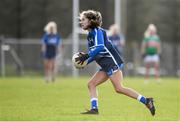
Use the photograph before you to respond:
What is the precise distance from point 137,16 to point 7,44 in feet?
34.8

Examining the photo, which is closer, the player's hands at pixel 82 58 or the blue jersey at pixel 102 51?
the blue jersey at pixel 102 51

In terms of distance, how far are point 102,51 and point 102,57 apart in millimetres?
134

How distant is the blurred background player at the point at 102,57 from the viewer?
12.6m

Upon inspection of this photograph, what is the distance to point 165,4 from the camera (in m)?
44.2

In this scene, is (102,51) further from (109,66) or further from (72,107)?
(72,107)

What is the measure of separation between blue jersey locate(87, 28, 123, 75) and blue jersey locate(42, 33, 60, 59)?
44.8 ft

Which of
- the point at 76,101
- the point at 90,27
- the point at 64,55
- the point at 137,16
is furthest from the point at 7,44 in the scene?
the point at 90,27

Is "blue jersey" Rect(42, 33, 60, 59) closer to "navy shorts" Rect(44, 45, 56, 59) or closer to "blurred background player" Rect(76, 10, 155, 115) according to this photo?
"navy shorts" Rect(44, 45, 56, 59)

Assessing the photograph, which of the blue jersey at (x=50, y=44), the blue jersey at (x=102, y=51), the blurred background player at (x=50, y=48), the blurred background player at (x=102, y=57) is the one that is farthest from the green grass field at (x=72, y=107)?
the blue jersey at (x=50, y=44)

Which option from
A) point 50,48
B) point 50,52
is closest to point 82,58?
point 50,52

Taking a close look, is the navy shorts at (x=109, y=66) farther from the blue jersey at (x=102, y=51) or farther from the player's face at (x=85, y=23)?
the player's face at (x=85, y=23)

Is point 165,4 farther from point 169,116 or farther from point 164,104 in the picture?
point 169,116

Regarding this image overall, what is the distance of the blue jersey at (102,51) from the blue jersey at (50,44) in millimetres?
13640

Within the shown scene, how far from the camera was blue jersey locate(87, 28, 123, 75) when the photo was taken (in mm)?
12570
